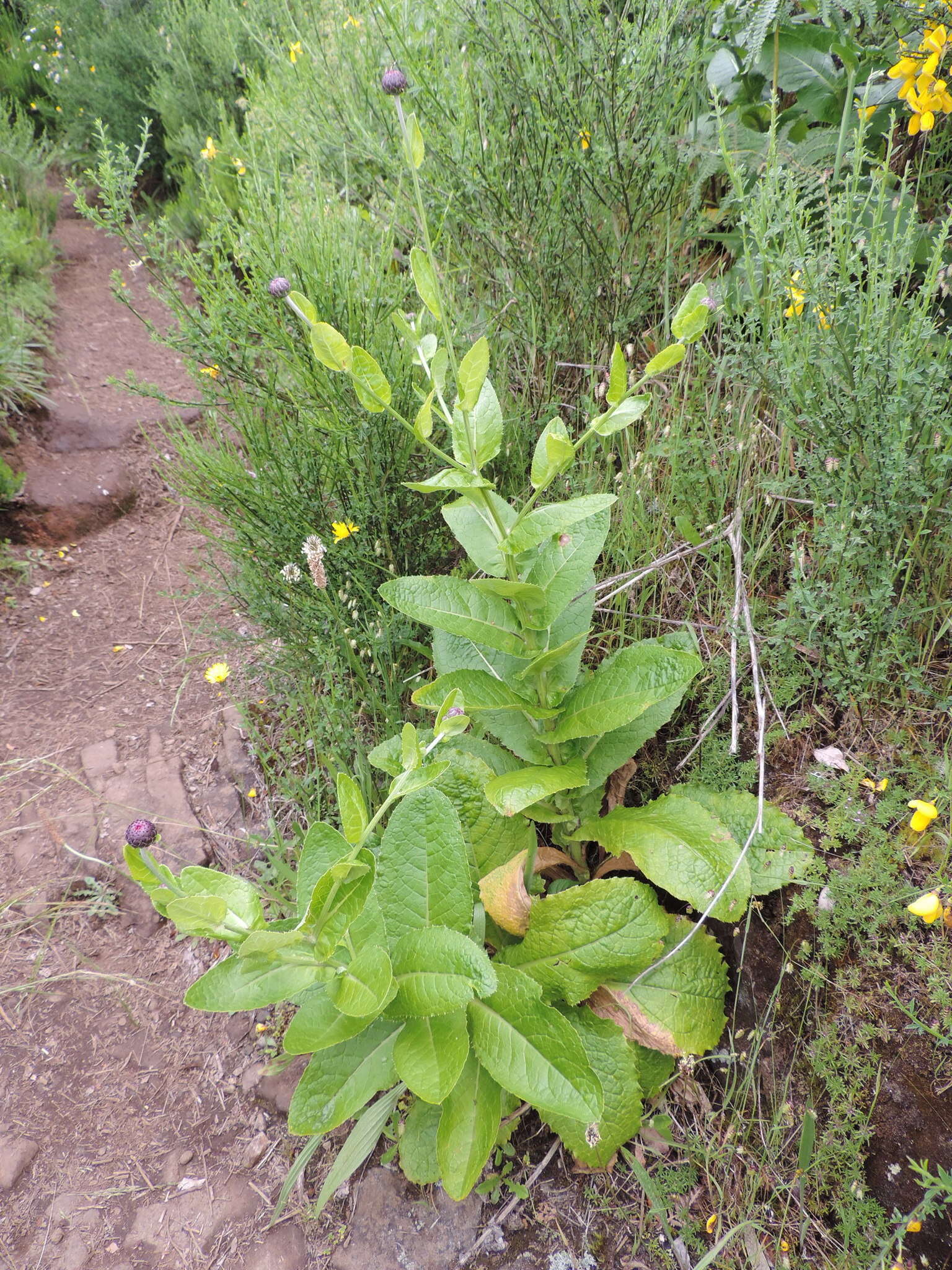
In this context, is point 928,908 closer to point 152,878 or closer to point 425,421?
point 425,421

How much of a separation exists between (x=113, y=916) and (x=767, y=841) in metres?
1.94

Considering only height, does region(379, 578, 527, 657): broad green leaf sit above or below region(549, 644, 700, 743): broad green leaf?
above

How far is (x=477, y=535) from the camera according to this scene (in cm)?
156

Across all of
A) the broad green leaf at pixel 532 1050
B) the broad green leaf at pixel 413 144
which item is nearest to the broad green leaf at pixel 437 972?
the broad green leaf at pixel 532 1050

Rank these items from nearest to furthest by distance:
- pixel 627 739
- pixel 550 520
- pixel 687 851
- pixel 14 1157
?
pixel 550 520, pixel 687 851, pixel 627 739, pixel 14 1157

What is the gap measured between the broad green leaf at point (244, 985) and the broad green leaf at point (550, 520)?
81 cm

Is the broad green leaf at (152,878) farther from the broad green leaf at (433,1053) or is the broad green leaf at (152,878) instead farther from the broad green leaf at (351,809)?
the broad green leaf at (433,1053)

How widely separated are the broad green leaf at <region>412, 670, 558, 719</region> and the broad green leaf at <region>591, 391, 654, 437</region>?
1.95ft

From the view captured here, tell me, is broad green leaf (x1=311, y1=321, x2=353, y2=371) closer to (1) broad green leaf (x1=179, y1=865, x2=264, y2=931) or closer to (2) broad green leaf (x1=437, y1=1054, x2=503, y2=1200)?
(1) broad green leaf (x1=179, y1=865, x2=264, y2=931)

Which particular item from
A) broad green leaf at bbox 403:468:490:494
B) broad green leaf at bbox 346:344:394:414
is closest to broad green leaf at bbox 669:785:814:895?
broad green leaf at bbox 403:468:490:494

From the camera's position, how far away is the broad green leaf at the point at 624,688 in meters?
1.46

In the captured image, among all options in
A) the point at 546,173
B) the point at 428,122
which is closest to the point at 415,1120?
the point at 546,173

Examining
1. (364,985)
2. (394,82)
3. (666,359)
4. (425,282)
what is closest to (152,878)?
(364,985)

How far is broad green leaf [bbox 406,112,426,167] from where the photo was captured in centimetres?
120
